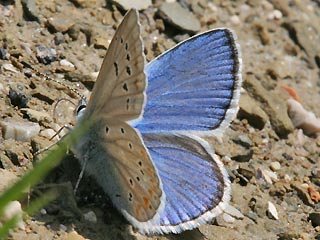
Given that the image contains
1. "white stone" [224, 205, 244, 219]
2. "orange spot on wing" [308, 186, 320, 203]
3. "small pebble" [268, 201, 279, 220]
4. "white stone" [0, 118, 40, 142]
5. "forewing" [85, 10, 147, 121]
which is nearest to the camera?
"forewing" [85, 10, 147, 121]

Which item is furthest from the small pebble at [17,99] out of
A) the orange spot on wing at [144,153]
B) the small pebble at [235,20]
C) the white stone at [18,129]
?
the small pebble at [235,20]

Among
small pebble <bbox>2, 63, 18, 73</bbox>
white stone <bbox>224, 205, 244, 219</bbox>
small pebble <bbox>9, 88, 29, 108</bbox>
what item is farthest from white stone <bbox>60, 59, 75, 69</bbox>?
white stone <bbox>224, 205, 244, 219</bbox>

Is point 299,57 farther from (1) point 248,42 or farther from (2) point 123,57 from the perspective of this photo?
(2) point 123,57

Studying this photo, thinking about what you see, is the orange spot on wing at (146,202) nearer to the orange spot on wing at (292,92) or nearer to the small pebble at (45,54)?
the small pebble at (45,54)

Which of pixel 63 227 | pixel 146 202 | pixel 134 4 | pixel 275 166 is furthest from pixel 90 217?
pixel 134 4

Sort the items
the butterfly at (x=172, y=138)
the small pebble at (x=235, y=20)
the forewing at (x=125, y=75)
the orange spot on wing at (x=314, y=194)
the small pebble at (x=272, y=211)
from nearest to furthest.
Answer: the forewing at (x=125, y=75)
the butterfly at (x=172, y=138)
the small pebble at (x=272, y=211)
the orange spot on wing at (x=314, y=194)
the small pebble at (x=235, y=20)

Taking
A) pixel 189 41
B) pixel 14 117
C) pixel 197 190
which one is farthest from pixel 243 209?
pixel 14 117

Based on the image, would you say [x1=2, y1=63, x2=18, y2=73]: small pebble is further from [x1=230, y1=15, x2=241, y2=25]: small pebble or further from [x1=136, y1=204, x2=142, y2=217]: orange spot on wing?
[x1=230, y1=15, x2=241, y2=25]: small pebble
